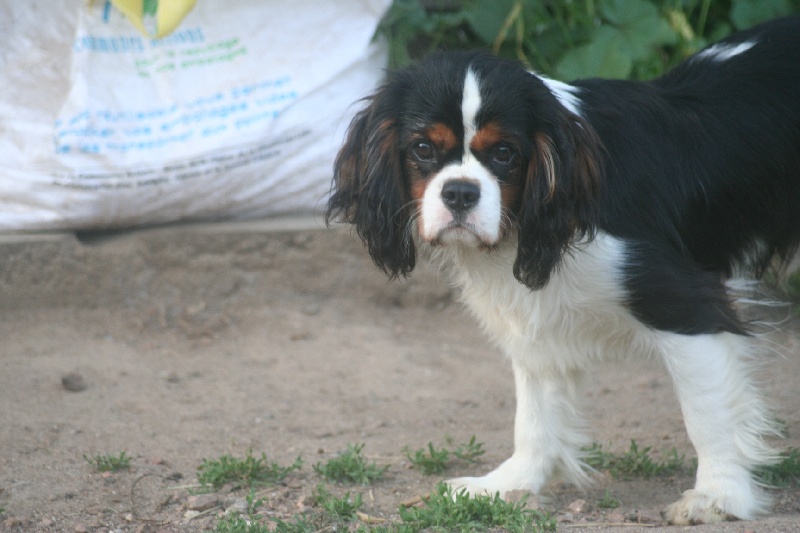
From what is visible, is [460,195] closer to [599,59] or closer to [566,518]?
[566,518]

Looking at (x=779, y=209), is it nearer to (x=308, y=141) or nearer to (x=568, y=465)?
(x=568, y=465)

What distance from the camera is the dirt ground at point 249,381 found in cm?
332

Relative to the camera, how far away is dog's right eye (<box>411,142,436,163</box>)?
9.61 ft

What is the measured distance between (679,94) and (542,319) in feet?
2.96

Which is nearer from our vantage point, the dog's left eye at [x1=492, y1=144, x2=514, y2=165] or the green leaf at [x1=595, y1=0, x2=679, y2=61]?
the dog's left eye at [x1=492, y1=144, x2=514, y2=165]

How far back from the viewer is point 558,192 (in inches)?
114

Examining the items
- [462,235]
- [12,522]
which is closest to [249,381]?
[12,522]

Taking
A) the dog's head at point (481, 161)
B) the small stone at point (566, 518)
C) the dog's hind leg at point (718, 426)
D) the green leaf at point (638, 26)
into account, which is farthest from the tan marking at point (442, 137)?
the green leaf at point (638, 26)

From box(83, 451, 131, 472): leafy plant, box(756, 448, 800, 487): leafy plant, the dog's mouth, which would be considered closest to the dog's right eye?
the dog's mouth

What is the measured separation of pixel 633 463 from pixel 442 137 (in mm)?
1461

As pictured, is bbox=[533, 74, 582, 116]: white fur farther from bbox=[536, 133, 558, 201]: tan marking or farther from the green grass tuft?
the green grass tuft

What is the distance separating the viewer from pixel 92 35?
4.82m

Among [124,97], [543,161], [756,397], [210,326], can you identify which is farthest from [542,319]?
[124,97]

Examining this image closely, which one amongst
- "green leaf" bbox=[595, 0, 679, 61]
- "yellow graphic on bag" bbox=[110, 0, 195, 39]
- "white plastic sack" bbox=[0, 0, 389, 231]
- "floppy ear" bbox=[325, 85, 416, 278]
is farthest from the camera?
"green leaf" bbox=[595, 0, 679, 61]
